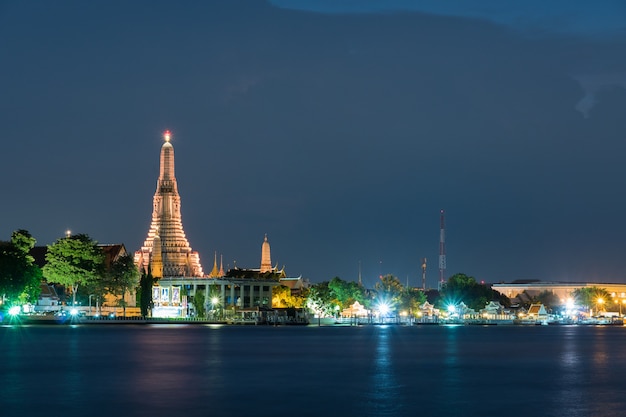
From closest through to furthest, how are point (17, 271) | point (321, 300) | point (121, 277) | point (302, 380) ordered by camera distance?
1. point (302, 380)
2. point (17, 271)
3. point (121, 277)
4. point (321, 300)

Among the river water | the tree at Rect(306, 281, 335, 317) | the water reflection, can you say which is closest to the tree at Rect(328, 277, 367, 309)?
the tree at Rect(306, 281, 335, 317)

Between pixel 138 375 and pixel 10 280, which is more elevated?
pixel 10 280

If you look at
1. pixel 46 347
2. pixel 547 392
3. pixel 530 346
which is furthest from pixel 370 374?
pixel 530 346

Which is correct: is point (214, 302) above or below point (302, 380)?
above

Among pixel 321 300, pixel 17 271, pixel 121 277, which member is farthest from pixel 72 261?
pixel 321 300

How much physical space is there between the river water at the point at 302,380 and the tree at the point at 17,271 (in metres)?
26.0

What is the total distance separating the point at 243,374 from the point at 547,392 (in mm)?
18172

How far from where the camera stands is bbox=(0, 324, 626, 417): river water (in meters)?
49.0

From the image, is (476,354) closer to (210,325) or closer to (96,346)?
(96,346)

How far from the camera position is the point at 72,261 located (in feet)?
484

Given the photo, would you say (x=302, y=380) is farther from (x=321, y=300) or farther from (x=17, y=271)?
(x=321, y=300)

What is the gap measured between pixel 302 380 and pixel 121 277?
318ft

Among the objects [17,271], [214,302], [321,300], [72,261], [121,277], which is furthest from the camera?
[321,300]

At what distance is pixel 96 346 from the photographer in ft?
314
